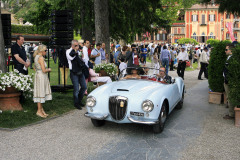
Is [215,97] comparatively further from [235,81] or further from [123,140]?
[123,140]

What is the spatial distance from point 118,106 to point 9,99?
3.21 meters

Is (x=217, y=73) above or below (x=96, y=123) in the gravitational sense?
above

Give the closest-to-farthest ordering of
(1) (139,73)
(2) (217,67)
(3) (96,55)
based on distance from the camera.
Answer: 1. (1) (139,73)
2. (2) (217,67)
3. (3) (96,55)

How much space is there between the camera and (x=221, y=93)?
10133 mm

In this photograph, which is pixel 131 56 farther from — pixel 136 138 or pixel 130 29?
pixel 136 138

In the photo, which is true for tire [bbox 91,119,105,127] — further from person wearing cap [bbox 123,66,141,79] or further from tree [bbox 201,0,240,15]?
tree [bbox 201,0,240,15]

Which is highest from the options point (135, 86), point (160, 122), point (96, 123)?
point (135, 86)

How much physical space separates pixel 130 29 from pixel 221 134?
40.3 feet

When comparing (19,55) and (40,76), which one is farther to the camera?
(19,55)

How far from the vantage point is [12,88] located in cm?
780

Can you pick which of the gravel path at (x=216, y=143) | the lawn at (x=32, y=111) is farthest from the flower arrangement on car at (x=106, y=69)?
the gravel path at (x=216, y=143)

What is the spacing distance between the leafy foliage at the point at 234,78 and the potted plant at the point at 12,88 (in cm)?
508

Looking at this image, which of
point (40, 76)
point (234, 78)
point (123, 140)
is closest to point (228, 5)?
point (234, 78)

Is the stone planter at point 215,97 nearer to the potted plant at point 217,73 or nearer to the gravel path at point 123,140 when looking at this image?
the potted plant at point 217,73
